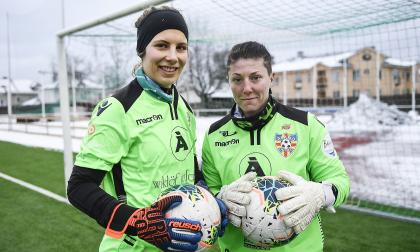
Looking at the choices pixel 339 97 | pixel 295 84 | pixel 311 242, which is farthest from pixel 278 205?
pixel 339 97

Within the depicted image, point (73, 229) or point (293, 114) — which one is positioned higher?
point (293, 114)

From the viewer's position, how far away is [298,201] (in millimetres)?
1596

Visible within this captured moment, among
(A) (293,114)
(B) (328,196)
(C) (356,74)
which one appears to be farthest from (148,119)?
(C) (356,74)

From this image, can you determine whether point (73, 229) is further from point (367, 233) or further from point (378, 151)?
point (378, 151)

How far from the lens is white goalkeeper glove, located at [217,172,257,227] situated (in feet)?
5.41

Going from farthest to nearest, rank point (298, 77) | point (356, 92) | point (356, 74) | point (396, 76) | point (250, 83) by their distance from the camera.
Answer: point (298, 77)
point (356, 92)
point (356, 74)
point (396, 76)
point (250, 83)

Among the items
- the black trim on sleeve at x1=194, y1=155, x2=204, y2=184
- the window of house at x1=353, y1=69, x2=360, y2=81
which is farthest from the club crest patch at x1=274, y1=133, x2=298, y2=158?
the window of house at x1=353, y1=69, x2=360, y2=81

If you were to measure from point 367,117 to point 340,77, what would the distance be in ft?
7.59

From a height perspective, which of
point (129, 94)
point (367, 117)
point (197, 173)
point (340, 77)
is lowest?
point (367, 117)

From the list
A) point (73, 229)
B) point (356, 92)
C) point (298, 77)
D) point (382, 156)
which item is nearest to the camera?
point (73, 229)

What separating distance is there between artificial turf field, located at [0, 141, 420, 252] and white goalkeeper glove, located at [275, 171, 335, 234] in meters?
2.75

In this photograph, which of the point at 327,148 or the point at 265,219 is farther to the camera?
the point at 327,148

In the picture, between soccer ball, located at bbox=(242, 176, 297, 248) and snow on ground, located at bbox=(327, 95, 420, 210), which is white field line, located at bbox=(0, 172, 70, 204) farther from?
soccer ball, located at bbox=(242, 176, 297, 248)

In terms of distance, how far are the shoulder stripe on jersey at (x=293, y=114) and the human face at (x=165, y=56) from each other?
2.02 feet
